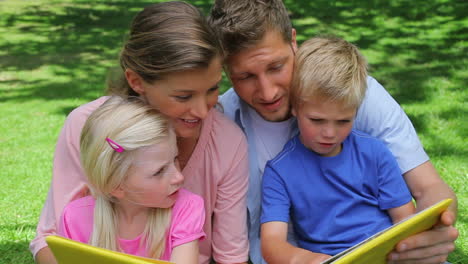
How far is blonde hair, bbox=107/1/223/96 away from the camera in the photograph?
7.81 ft

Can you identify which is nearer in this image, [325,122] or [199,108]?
[199,108]

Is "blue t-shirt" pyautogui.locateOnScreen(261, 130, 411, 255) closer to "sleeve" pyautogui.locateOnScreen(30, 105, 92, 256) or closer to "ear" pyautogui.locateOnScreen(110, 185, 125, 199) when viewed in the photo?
"ear" pyautogui.locateOnScreen(110, 185, 125, 199)

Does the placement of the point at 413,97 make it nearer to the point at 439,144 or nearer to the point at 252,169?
the point at 439,144

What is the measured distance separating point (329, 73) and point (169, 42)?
72 cm

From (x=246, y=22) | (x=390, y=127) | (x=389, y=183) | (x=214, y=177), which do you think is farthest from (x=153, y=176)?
(x=390, y=127)

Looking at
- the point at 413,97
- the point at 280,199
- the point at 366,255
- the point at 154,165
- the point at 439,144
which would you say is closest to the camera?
the point at 366,255

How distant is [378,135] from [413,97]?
10.7ft

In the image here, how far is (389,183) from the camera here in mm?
2633

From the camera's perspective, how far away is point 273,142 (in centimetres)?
292

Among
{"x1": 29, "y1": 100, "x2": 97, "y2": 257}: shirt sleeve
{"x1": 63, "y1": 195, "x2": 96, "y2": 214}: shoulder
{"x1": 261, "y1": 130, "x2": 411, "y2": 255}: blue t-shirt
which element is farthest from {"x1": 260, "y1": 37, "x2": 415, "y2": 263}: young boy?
{"x1": 29, "y1": 100, "x2": 97, "y2": 257}: shirt sleeve

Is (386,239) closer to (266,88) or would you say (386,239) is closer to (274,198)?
(274,198)

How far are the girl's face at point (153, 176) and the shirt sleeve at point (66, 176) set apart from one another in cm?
42

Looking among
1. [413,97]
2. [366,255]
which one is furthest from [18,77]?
[366,255]

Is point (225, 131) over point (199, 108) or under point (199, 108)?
under
